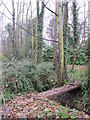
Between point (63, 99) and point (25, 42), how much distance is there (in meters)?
7.17

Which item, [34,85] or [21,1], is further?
[21,1]

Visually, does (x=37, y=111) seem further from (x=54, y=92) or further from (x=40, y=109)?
(x=54, y=92)

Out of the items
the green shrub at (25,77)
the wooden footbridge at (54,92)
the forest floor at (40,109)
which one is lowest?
the forest floor at (40,109)

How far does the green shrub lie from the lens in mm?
4059

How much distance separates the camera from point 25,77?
4.36 metres

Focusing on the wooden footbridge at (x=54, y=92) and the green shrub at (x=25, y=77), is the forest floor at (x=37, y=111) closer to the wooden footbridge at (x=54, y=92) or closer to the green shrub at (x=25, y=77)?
the wooden footbridge at (x=54, y=92)

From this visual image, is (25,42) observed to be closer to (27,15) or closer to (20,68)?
(27,15)

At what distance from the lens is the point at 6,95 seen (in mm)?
3613

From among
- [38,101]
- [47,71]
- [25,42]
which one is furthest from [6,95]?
[25,42]

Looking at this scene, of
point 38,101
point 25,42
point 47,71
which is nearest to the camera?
point 38,101

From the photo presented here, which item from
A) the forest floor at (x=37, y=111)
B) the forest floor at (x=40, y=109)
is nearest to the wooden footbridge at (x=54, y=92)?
the forest floor at (x=40, y=109)

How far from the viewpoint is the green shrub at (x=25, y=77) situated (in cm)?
406

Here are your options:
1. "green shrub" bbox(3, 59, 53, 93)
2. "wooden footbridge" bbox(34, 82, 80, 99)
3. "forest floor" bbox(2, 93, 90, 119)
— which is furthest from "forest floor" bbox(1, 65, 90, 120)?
"green shrub" bbox(3, 59, 53, 93)

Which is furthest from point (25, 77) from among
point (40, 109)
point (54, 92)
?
point (40, 109)
